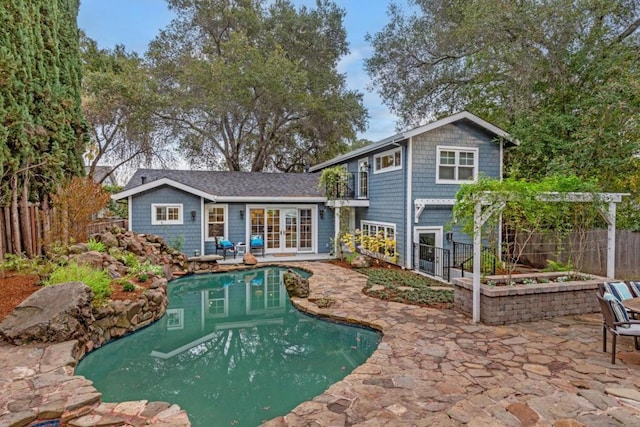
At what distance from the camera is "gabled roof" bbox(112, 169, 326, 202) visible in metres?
13.1

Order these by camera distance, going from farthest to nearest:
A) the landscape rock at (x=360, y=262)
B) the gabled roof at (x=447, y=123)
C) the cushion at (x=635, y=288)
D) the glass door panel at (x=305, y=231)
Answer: the glass door panel at (x=305, y=231), the landscape rock at (x=360, y=262), the gabled roof at (x=447, y=123), the cushion at (x=635, y=288)

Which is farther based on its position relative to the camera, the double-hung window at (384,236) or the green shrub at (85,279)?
the double-hung window at (384,236)

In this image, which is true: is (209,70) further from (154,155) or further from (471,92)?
(471,92)

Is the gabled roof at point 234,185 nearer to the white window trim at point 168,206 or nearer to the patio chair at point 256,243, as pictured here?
the white window trim at point 168,206

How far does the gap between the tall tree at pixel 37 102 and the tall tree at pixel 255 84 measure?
837cm

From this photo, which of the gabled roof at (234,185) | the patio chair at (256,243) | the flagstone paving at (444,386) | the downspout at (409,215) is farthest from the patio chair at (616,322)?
the patio chair at (256,243)

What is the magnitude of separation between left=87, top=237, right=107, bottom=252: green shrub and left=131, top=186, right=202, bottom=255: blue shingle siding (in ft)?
9.53

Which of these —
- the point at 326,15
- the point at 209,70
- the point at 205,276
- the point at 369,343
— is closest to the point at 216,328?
the point at 369,343

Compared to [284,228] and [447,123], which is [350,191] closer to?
[284,228]

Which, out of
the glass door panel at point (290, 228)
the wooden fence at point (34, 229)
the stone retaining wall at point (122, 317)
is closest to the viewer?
the stone retaining wall at point (122, 317)

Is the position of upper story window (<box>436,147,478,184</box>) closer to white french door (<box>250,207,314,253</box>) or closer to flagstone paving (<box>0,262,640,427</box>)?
white french door (<box>250,207,314,253</box>)

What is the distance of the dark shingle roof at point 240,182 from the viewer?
14.4 meters

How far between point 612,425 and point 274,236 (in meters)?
12.6

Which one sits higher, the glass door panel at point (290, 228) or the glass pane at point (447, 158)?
the glass pane at point (447, 158)
